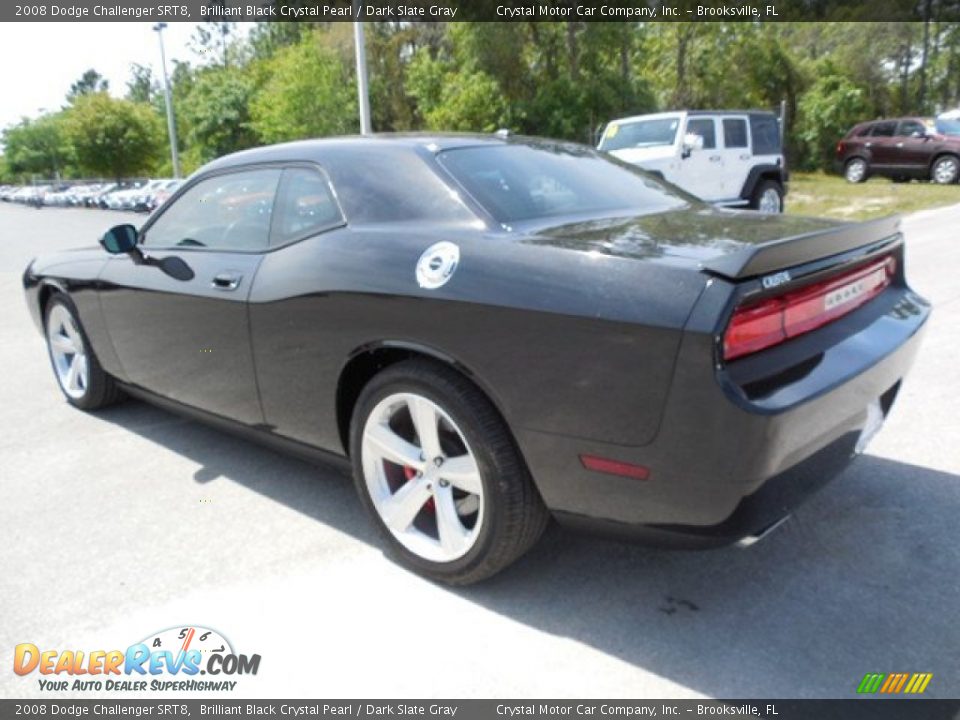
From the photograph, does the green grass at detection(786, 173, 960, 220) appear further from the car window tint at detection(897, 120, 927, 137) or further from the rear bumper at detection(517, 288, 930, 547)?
the rear bumper at detection(517, 288, 930, 547)

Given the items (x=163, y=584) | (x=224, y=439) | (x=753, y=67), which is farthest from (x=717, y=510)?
(x=753, y=67)

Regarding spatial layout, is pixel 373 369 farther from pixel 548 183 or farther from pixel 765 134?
pixel 765 134

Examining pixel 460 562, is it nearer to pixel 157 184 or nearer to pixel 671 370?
pixel 671 370

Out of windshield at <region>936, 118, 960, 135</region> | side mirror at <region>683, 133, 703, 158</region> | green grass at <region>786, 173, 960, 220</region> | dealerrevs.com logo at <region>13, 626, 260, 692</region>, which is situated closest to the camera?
dealerrevs.com logo at <region>13, 626, 260, 692</region>

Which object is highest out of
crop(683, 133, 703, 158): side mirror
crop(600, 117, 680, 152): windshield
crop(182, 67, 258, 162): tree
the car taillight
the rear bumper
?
crop(182, 67, 258, 162): tree

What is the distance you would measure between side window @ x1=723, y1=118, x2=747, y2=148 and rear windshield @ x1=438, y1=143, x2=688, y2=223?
33.6 ft

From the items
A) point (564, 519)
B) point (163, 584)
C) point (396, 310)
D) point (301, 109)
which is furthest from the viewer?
point (301, 109)

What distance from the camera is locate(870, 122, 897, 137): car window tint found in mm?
20125

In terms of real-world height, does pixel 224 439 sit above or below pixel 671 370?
below

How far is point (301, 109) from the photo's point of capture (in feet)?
103

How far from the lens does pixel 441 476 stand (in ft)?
8.55

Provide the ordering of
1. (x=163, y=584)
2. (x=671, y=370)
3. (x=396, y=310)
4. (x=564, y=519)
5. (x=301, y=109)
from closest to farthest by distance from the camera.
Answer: (x=671, y=370), (x=564, y=519), (x=396, y=310), (x=163, y=584), (x=301, y=109)

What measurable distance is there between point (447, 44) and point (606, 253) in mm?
30320

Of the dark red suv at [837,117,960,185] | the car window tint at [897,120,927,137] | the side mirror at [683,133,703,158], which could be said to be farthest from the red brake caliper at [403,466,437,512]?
the car window tint at [897,120,927,137]
